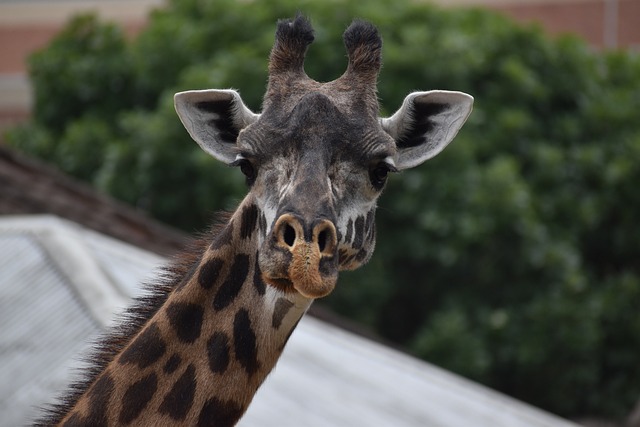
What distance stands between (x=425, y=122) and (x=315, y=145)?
0.64m

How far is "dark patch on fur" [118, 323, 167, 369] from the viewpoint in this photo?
5090 millimetres

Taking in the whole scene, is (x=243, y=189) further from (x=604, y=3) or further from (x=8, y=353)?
(x=604, y=3)

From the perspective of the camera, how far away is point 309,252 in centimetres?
454

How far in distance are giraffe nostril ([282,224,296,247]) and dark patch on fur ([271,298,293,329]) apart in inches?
17.3

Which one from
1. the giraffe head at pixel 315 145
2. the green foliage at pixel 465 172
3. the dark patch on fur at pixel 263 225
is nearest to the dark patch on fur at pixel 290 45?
the giraffe head at pixel 315 145

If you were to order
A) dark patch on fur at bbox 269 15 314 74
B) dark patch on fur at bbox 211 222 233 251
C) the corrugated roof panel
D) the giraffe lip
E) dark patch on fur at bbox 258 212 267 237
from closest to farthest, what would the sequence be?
the giraffe lip, dark patch on fur at bbox 258 212 267 237, dark patch on fur at bbox 211 222 233 251, dark patch on fur at bbox 269 15 314 74, the corrugated roof panel

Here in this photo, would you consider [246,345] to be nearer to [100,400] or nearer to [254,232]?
[254,232]

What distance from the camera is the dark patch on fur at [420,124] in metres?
5.36

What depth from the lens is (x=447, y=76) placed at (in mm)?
15133

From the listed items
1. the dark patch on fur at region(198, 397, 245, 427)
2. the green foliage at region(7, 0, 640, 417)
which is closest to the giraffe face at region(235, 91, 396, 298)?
the dark patch on fur at region(198, 397, 245, 427)

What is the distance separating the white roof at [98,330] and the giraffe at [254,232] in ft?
9.35

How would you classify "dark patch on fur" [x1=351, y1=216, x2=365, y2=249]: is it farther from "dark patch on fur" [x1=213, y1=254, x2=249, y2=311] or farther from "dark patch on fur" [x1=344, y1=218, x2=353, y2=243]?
"dark patch on fur" [x1=213, y1=254, x2=249, y2=311]

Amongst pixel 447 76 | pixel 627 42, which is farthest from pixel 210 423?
pixel 627 42

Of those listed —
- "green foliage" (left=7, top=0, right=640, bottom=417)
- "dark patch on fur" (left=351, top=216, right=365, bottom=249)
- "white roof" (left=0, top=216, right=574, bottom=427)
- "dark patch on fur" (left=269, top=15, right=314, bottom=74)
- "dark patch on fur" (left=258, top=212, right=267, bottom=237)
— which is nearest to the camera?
"dark patch on fur" (left=258, top=212, right=267, bottom=237)
